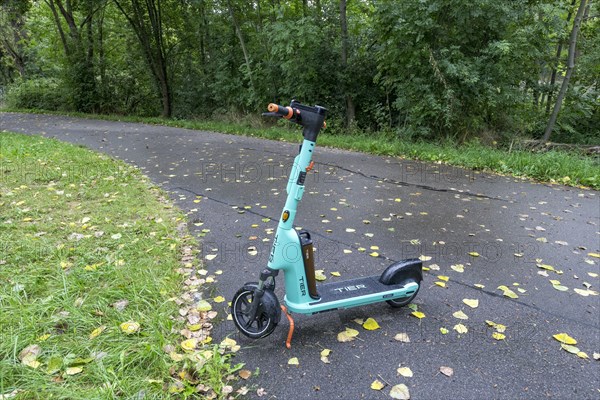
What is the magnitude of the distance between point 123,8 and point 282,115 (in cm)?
1764

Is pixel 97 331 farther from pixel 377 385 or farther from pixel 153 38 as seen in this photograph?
pixel 153 38

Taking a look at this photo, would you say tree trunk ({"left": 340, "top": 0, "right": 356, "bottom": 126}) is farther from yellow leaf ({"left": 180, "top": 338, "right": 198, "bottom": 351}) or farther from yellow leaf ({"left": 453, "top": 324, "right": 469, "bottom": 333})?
yellow leaf ({"left": 180, "top": 338, "right": 198, "bottom": 351})

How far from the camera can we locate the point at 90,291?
9.93ft

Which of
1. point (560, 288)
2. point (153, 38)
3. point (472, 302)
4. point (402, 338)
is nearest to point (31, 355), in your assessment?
point (402, 338)

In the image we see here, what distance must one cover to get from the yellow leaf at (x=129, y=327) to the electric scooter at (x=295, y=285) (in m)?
0.63

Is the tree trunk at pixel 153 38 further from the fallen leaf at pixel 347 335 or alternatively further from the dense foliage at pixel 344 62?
the fallen leaf at pixel 347 335

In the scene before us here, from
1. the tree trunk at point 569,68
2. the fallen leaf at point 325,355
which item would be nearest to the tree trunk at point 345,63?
the tree trunk at point 569,68

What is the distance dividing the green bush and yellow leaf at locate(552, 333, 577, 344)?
70.4 ft

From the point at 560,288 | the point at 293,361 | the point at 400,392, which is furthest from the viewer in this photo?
the point at 560,288

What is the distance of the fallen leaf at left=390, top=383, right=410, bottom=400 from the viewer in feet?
7.22

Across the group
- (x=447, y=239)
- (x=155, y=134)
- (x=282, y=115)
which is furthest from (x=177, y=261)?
(x=155, y=134)

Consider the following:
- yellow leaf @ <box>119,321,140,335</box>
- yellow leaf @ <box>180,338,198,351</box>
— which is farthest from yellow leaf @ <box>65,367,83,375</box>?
yellow leaf @ <box>180,338,198,351</box>

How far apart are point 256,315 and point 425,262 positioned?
1941 millimetres

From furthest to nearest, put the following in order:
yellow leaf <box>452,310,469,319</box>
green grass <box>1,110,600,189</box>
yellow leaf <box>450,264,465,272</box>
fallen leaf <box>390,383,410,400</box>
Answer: green grass <box>1,110,600,189</box> < yellow leaf <box>450,264,465,272</box> < yellow leaf <box>452,310,469,319</box> < fallen leaf <box>390,383,410,400</box>
